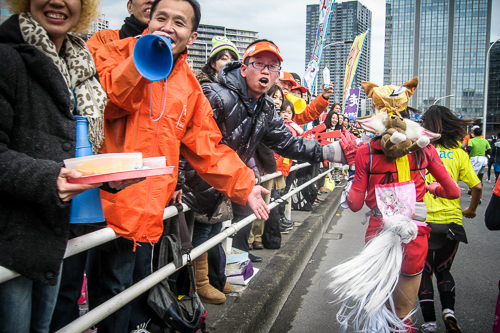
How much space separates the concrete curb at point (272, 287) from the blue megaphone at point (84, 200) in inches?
58.5

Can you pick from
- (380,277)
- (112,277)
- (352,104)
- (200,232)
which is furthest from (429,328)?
(352,104)

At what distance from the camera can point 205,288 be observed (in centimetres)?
306

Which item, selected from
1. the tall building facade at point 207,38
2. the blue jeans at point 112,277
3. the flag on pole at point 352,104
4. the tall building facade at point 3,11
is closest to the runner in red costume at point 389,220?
the blue jeans at point 112,277

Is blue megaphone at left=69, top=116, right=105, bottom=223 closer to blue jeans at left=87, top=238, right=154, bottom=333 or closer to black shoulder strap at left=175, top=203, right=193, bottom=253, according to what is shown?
blue jeans at left=87, top=238, right=154, bottom=333

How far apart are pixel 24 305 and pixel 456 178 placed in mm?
3691

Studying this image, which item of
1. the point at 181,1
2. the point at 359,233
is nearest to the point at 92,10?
the point at 181,1

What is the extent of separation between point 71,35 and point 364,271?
93.4 inches

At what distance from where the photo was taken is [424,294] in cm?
318

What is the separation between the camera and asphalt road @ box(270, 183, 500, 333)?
3297mm

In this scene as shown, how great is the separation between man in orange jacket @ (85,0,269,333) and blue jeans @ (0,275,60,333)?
40 cm

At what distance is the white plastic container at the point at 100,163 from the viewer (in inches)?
45.4

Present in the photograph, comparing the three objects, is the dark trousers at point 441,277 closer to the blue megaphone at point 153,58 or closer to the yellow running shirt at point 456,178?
the yellow running shirt at point 456,178

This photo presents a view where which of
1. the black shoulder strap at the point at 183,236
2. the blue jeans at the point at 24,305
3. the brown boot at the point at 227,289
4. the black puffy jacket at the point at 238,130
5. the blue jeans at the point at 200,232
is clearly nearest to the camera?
the blue jeans at the point at 24,305

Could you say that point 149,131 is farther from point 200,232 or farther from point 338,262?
point 338,262
